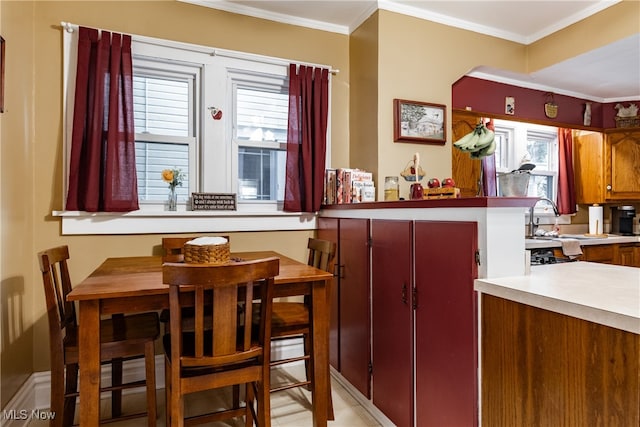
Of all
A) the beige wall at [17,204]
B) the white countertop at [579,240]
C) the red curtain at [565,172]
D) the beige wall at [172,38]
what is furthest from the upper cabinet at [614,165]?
the beige wall at [17,204]

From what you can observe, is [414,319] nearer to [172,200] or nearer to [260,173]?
[260,173]

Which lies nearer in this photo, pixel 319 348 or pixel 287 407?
pixel 319 348

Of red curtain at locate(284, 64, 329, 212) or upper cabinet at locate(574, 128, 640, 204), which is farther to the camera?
upper cabinet at locate(574, 128, 640, 204)

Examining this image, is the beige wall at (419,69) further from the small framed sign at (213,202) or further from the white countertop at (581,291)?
the white countertop at (581,291)

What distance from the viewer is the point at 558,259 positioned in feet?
10.0

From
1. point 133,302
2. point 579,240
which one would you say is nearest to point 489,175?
point 579,240

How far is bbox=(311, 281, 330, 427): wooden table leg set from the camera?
1.79m

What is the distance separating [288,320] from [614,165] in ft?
13.6

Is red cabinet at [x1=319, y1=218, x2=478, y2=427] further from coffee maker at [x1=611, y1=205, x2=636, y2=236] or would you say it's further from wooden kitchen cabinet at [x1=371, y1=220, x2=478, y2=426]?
coffee maker at [x1=611, y1=205, x2=636, y2=236]

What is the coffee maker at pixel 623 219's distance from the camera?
4121 mm

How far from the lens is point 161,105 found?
268cm

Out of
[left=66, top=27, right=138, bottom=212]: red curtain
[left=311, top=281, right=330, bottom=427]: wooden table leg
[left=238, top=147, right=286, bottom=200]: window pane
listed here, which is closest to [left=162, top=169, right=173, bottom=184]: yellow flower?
[left=66, top=27, right=138, bottom=212]: red curtain

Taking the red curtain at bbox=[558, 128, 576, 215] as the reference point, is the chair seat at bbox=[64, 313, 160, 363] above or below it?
below

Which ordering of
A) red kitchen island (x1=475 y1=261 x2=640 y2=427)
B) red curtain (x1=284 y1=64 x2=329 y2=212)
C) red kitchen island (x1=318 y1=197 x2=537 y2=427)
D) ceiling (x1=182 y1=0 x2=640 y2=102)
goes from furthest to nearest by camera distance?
red curtain (x1=284 y1=64 x2=329 y2=212)
ceiling (x1=182 y1=0 x2=640 y2=102)
red kitchen island (x1=318 y1=197 x2=537 y2=427)
red kitchen island (x1=475 y1=261 x2=640 y2=427)
